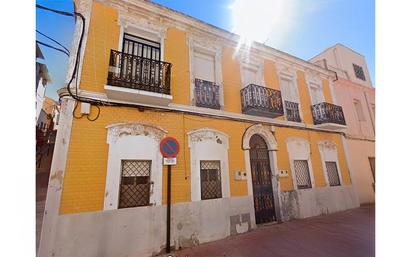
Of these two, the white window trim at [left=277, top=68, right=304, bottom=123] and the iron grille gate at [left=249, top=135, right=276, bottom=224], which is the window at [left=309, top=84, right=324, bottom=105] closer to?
the white window trim at [left=277, top=68, right=304, bottom=123]

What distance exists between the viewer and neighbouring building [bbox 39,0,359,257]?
420 centimetres

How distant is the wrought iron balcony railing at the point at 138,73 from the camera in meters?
4.96

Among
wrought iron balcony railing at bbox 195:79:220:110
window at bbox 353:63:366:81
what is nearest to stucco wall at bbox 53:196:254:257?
wrought iron balcony railing at bbox 195:79:220:110

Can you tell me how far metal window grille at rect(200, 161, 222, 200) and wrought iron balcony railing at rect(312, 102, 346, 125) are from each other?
6215mm

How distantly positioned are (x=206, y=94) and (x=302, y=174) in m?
5.57

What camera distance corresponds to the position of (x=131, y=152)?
16.0ft

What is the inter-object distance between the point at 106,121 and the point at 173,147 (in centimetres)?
194

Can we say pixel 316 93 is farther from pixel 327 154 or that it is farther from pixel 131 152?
pixel 131 152

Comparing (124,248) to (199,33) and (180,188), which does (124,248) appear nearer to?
(180,188)

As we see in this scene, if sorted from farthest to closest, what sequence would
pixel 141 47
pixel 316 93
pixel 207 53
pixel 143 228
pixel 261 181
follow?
pixel 316 93
pixel 207 53
pixel 261 181
pixel 141 47
pixel 143 228

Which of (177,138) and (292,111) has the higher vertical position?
(292,111)

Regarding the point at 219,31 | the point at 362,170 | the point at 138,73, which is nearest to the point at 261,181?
the point at 138,73

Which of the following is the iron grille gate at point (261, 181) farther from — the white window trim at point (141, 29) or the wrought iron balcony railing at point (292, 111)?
the white window trim at point (141, 29)
